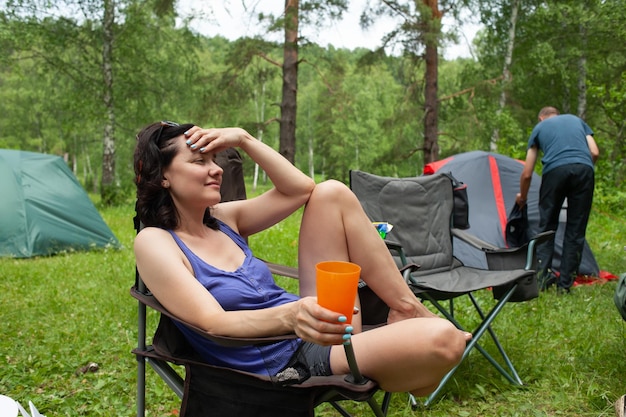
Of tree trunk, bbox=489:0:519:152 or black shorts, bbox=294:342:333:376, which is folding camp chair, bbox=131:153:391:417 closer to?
black shorts, bbox=294:342:333:376

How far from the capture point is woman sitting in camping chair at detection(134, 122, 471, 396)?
4.42 ft

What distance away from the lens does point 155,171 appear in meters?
1.62

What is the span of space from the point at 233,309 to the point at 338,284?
0.66 metres

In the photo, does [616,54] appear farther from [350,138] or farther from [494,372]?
[350,138]

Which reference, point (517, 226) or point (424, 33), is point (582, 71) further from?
point (517, 226)

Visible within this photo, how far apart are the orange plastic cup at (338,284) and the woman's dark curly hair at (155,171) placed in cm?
79

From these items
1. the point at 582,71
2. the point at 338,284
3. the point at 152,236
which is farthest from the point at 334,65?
the point at 338,284

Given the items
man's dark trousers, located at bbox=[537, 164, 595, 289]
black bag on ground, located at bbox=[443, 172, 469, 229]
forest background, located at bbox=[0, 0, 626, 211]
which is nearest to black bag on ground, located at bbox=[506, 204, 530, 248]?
man's dark trousers, located at bbox=[537, 164, 595, 289]

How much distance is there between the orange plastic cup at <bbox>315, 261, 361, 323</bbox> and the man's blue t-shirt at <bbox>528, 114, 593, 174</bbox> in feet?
11.4

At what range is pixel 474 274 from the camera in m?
2.78

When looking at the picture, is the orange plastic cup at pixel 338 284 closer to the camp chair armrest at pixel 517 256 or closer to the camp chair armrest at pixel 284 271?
the camp chair armrest at pixel 284 271

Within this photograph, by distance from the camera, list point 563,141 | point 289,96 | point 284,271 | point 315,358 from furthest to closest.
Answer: point 289,96 → point 563,141 → point 284,271 → point 315,358

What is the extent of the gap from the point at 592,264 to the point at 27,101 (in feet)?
86.4

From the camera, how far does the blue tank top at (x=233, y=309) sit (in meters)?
1.51
